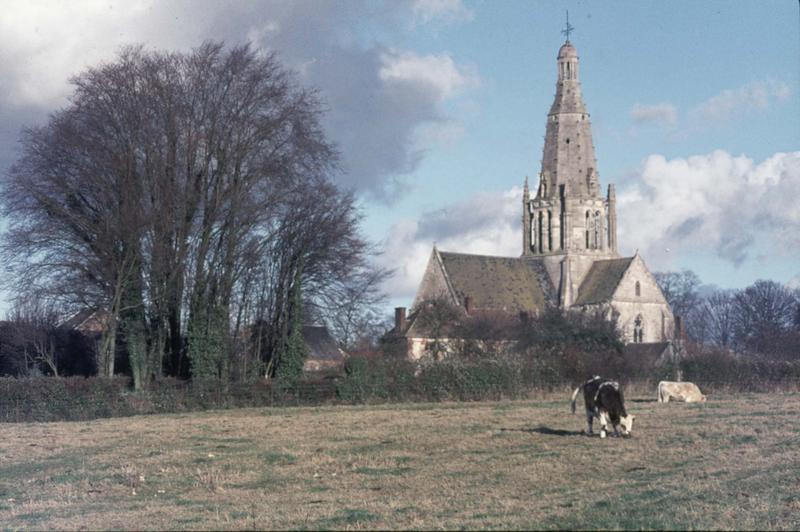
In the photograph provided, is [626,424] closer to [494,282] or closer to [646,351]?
[646,351]

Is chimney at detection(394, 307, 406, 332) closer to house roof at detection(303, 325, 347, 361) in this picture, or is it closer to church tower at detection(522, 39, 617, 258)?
house roof at detection(303, 325, 347, 361)

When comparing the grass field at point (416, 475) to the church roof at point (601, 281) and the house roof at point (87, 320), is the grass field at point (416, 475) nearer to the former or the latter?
the house roof at point (87, 320)

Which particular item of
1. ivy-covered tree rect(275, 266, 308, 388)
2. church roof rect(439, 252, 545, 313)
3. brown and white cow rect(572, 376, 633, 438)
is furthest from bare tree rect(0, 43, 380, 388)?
church roof rect(439, 252, 545, 313)

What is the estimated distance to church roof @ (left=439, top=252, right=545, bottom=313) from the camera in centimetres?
9000

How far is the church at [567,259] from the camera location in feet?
302

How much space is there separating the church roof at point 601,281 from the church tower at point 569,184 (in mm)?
2337

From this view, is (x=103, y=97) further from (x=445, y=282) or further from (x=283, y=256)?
(x=445, y=282)

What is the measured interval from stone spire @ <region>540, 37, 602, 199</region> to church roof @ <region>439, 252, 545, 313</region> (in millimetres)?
8997

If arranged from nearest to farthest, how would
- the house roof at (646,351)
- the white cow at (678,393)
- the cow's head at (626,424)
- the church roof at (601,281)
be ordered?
the cow's head at (626,424) → the white cow at (678,393) → the house roof at (646,351) → the church roof at (601,281)

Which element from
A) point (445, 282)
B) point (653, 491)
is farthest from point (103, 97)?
point (445, 282)

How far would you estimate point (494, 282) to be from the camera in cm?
9269

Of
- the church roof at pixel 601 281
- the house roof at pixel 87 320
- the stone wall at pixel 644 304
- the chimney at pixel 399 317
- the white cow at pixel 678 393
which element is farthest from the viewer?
the church roof at pixel 601 281

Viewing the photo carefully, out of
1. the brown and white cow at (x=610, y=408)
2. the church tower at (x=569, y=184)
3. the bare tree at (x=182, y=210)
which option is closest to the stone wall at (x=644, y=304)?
the church tower at (x=569, y=184)

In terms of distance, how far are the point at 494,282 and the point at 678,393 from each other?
55.9 m
